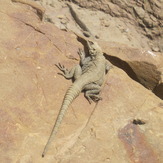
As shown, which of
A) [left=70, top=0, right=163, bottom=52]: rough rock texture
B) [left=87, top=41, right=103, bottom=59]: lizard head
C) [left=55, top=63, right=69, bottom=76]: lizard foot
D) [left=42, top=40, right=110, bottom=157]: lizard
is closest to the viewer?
[left=42, top=40, right=110, bottom=157]: lizard

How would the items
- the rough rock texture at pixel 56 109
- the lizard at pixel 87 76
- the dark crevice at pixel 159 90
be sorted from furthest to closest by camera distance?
the dark crevice at pixel 159 90 < the lizard at pixel 87 76 < the rough rock texture at pixel 56 109

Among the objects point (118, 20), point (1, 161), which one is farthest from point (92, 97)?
point (118, 20)

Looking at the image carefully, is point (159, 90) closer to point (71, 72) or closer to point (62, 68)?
point (71, 72)

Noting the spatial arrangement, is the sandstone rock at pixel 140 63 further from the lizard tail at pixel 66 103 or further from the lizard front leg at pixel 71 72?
the lizard tail at pixel 66 103

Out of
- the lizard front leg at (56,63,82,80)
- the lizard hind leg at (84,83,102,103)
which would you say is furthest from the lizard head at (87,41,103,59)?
the lizard hind leg at (84,83,102,103)

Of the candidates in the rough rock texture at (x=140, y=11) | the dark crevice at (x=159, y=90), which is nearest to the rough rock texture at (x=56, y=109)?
the dark crevice at (x=159, y=90)

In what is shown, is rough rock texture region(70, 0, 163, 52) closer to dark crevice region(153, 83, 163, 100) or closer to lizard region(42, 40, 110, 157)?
dark crevice region(153, 83, 163, 100)
